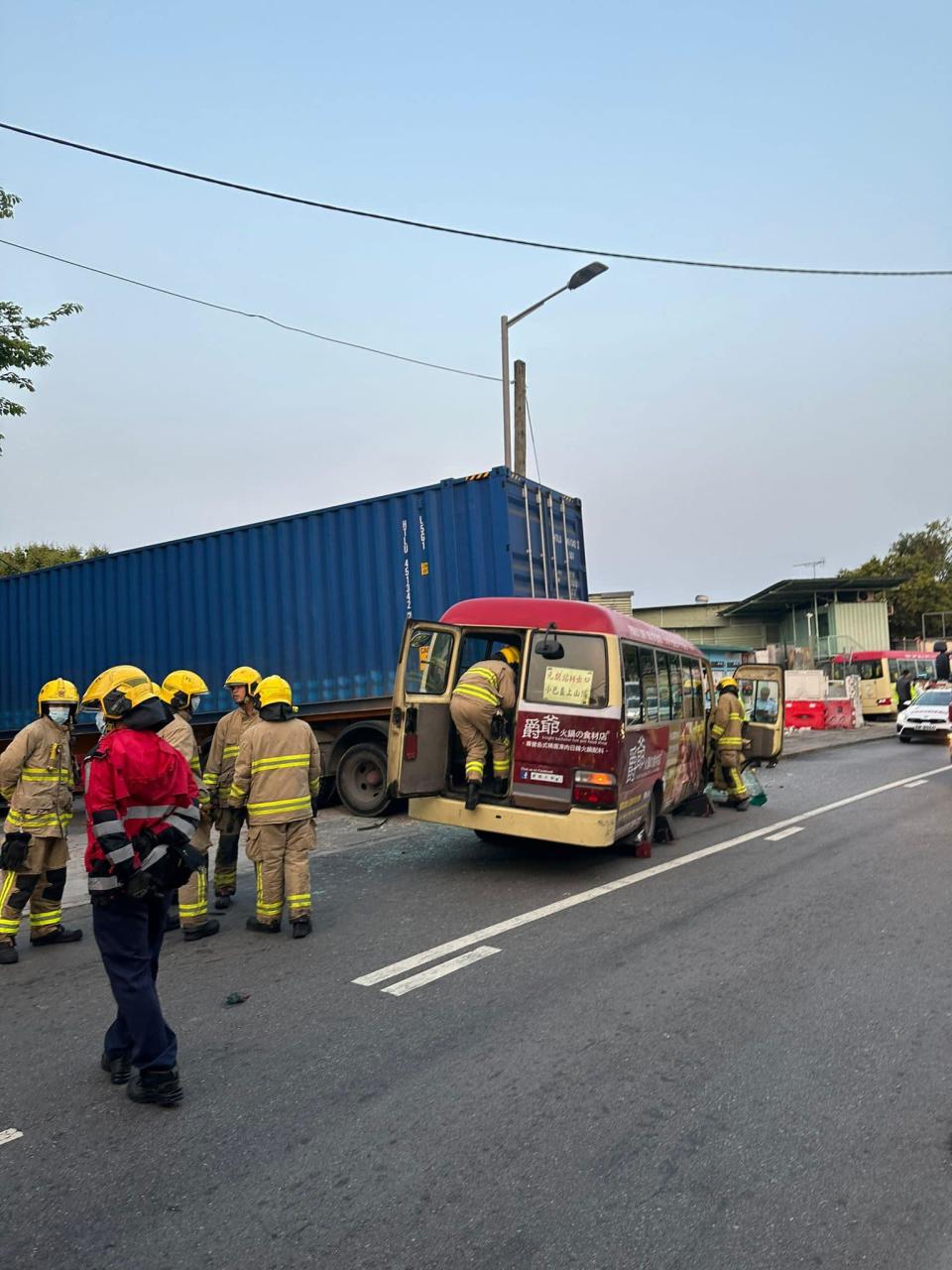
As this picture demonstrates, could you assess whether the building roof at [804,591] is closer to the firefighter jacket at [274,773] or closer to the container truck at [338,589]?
the container truck at [338,589]

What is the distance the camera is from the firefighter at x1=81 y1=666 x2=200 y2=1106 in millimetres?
3594

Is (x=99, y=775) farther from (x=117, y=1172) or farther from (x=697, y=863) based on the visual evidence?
(x=697, y=863)

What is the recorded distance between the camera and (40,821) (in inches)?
223

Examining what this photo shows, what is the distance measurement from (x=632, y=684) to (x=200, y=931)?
3.80 metres

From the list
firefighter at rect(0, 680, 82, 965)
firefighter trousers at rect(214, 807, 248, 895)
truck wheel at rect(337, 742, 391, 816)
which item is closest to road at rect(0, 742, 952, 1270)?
firefighter at rect(0, 680, 82, 965)

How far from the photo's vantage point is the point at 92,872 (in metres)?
3.65

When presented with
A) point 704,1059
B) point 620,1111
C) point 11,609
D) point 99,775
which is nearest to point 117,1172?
point 99,775

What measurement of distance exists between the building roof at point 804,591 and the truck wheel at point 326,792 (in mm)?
30554

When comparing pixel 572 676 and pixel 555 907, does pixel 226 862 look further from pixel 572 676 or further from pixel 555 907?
pixel 572 676

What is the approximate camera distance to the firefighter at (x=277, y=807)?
5805 millimetres

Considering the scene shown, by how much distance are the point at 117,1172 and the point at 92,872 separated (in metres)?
1.09

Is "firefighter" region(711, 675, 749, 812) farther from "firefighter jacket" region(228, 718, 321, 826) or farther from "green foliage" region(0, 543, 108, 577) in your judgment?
"green foliage" region(0, 543, 108, 577)

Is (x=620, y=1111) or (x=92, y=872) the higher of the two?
(x=92, y=872)

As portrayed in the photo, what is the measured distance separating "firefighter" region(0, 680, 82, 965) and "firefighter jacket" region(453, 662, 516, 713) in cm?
293
